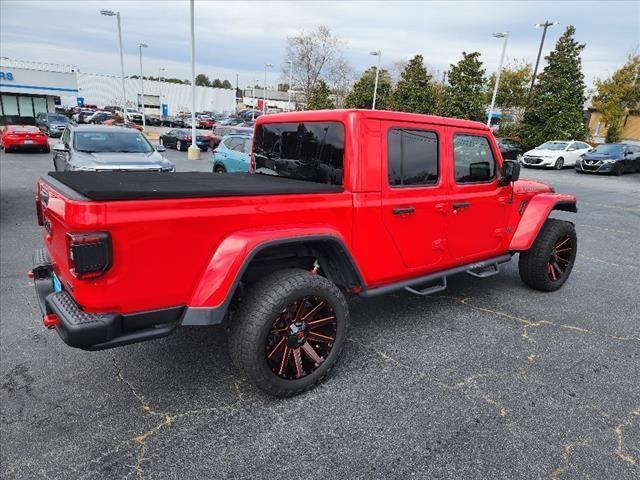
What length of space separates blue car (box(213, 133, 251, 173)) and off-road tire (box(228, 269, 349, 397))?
8.07 meters

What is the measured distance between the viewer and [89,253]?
2.13 metres

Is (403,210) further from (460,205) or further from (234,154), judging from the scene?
(234,154)

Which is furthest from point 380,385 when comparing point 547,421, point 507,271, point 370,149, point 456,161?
point 507,271

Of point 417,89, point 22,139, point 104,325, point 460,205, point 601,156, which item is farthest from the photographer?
point 417,89

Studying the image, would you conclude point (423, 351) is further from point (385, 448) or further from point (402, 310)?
point (385, 448)

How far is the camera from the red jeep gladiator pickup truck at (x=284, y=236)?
2271mm

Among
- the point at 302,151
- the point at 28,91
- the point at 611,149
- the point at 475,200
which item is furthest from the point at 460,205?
the point at 28,91

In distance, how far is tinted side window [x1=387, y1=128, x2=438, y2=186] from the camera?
3344 mm

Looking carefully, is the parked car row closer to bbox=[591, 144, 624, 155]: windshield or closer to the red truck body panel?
bbox=[591, 144, 624, 155]: windshield

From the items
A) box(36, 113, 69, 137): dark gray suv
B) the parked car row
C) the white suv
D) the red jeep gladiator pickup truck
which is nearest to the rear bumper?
the red jeep gladiator pickup truck

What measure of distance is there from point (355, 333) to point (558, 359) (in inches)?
66.5

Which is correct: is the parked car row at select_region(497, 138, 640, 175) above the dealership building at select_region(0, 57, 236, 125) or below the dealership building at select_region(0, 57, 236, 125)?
below

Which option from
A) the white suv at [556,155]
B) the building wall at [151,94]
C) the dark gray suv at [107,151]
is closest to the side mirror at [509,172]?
the dark gray suv at [107,151]

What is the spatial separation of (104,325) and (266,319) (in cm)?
90
